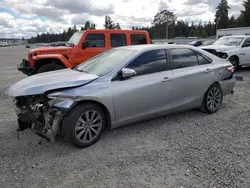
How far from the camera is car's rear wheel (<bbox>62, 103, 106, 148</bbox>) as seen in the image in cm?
349

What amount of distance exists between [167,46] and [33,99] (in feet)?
8.79

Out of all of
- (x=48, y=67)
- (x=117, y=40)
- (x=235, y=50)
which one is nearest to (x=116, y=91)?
(x=48, y=67)

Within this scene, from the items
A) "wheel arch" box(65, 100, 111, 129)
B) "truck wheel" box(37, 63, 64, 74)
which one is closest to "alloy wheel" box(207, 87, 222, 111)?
"wheel arch" box(65, 100, 111, 129)

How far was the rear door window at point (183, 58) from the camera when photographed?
182 inches

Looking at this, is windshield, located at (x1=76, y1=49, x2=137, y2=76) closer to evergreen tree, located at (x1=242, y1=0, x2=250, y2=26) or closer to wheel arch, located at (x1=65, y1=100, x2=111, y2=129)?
wheel arch, located at (x1=65, y1=100, x2=111, y2=129)

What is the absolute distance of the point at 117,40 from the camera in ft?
27.6

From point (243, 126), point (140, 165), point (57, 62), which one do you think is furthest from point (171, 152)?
point (57, 62)

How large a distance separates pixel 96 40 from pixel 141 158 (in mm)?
5698

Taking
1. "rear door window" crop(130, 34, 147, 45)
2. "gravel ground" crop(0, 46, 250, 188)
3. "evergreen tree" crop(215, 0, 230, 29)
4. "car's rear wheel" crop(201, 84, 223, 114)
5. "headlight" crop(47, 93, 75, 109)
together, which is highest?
"evergreen tree" crop(215, 0, 230, 29)

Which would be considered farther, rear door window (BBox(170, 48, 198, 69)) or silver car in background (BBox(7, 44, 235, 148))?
rear door window (BBox(170, 48, 198, 69))

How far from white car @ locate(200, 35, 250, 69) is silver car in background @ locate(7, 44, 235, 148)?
5.60 m

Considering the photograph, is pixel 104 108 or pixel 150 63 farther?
pixel 150 63

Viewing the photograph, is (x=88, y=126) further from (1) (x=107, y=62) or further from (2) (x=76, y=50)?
(2) (x=76, y=50)

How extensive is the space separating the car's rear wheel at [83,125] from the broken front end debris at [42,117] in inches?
5.2
